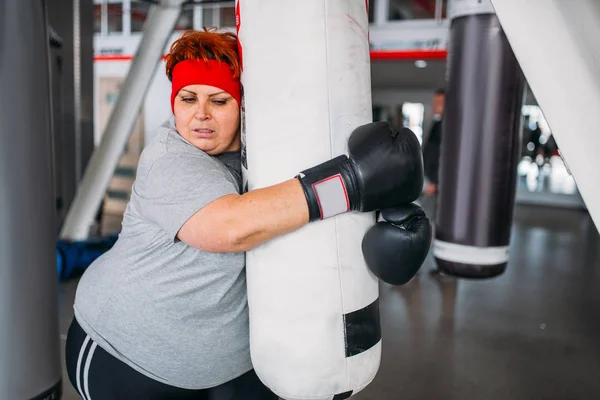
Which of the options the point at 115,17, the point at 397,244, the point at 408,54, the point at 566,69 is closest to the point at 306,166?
the point at 397,244

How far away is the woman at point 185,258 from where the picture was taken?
3.29 feet

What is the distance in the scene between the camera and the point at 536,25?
0.98 metres

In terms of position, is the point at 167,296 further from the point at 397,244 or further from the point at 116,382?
the point at 397,244

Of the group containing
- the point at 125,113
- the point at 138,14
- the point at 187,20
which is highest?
the point at 138,14

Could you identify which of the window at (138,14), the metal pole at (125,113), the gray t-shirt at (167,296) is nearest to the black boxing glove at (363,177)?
the gray t-shirt at (167,296)

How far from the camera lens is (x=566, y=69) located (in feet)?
3.24

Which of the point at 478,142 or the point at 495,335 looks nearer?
the point at 478,142

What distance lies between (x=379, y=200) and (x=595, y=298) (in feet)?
11.8

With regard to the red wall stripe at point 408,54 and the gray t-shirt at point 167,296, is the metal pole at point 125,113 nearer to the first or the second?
the gray t-shirt at point 167,296

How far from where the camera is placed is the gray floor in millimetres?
2486

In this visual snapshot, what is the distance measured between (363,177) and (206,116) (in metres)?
0.36

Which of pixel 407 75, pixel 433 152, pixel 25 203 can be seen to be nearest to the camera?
pixel 25 203

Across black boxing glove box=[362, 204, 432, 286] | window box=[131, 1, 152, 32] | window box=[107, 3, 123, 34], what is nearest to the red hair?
black boxing glove box=[362, 204, 432, 286]

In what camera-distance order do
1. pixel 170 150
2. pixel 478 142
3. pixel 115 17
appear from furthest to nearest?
1. pixel 115 17
2. pixel 478 142
3. pixel 170 150
